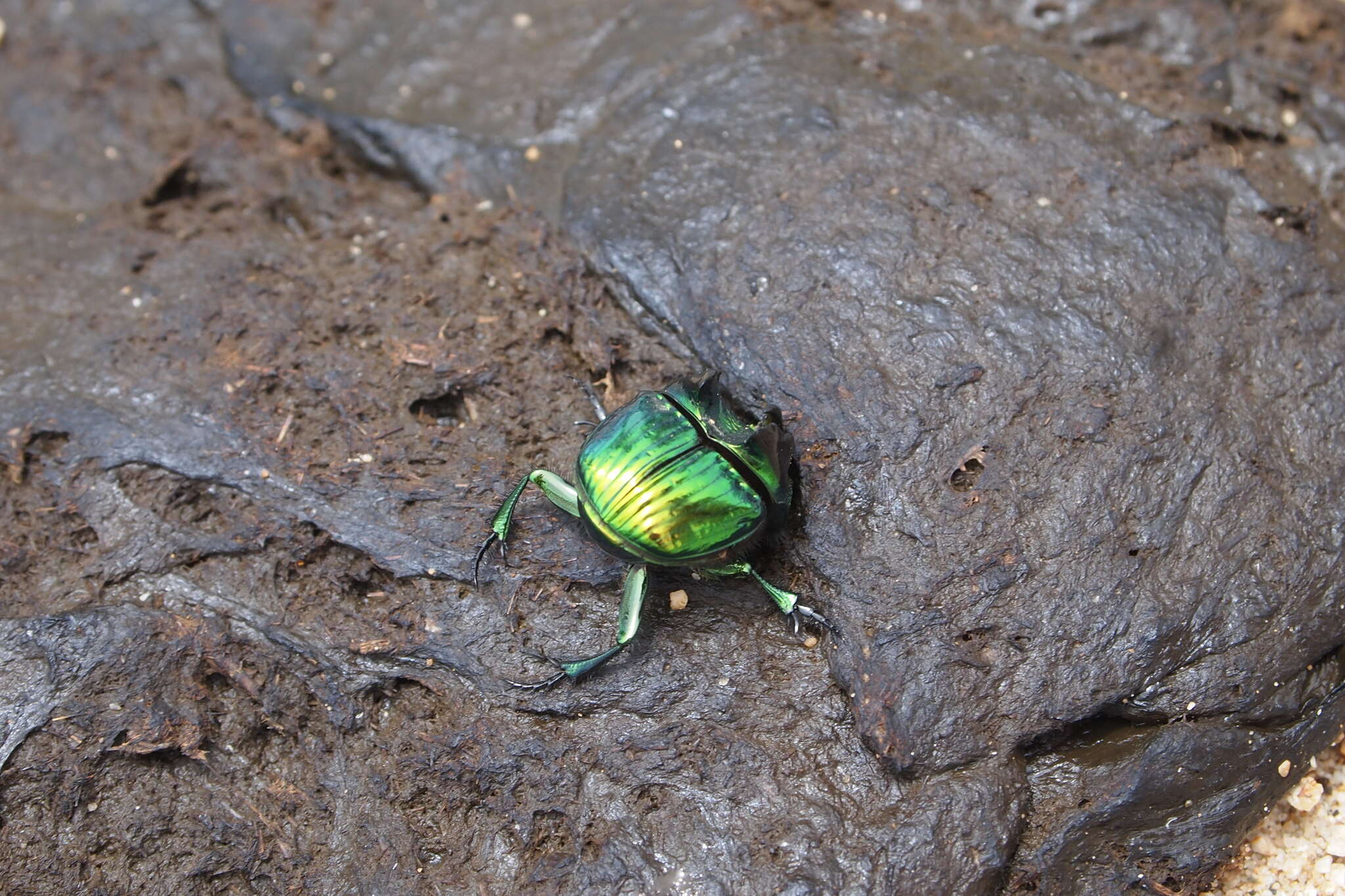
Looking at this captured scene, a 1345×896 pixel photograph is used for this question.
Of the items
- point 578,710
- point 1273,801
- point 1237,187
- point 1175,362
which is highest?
point 1237,187

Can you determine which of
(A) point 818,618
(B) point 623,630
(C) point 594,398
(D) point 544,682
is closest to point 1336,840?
(A) point 818,618

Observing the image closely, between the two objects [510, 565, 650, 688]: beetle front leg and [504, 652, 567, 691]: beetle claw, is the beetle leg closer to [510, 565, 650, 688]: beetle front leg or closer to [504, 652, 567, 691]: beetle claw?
[510, 565, 650, 688]: beetle front leg

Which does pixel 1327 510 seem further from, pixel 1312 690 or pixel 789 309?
pixel 789 309

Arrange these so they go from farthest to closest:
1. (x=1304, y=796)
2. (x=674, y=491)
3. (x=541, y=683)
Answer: (x=1304, y=796)
(x=541, y=683)
(x=674, y=491)

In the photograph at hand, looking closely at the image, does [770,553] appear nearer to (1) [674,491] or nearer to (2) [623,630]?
(1) [674,491]

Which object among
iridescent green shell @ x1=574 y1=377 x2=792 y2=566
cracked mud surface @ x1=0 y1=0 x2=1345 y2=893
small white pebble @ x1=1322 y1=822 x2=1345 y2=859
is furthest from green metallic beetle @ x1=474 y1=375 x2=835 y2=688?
small white pebble @ x1=1322 y1=822 x2=1345 y2=859

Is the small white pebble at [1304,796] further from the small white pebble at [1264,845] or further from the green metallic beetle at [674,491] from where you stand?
the green metallic beetle at [674,491]

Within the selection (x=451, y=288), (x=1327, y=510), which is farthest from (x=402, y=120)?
(x=1327, y=510)
